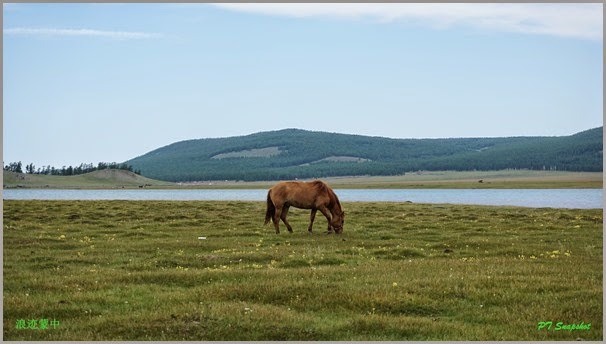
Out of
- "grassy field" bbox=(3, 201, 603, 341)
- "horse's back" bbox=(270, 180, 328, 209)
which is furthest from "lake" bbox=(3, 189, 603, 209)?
"grassy field" bbox=(3, 201, 603, 341)

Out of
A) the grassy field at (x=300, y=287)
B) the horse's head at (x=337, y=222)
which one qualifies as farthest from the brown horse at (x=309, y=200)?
the grassy field at (x=300, y=287)

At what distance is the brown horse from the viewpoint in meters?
27.3

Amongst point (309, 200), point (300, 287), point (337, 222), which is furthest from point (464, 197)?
point (300, 287)

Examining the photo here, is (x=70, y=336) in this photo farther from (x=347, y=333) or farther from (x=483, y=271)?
(x=483, y=271)

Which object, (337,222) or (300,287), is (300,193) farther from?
(300,287)

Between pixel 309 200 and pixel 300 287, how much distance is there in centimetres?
1369

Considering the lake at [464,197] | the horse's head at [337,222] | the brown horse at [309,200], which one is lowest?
the lake at [464,197]

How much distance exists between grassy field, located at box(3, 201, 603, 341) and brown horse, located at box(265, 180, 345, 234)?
1366mm

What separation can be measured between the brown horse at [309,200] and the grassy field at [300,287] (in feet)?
4.48

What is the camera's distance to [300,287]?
45.1 ft

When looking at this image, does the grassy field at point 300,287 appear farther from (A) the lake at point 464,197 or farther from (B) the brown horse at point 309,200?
(A) the lake at point 464,197

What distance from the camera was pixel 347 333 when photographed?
10.7 meters

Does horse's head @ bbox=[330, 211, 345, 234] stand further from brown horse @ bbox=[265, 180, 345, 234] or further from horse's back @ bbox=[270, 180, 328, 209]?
horse's back @ bbox=[270, 180, 328, 209]

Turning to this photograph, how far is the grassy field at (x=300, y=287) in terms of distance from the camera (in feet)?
35.4
